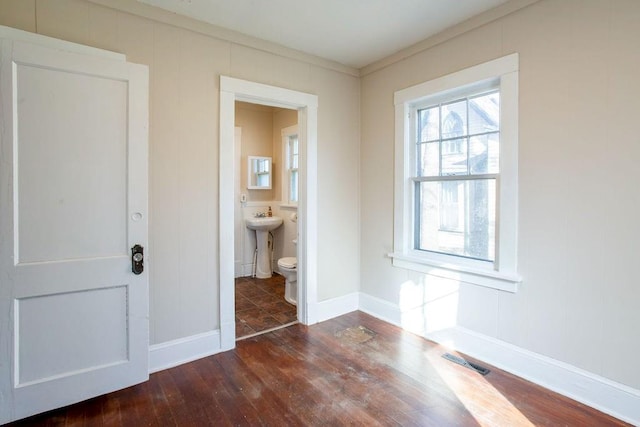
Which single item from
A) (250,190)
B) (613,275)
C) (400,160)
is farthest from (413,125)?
(250,190)

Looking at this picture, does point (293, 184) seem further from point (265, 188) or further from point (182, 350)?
point (182, 350)

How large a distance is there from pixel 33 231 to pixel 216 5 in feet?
6.26

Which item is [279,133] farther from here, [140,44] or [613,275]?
[613,275]

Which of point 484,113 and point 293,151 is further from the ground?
point 293,151

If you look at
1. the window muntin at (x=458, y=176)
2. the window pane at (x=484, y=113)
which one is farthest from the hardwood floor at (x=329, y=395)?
the window pane at (x=484, y=113)

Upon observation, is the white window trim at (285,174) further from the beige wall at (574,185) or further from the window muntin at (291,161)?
the beige wall at (574,185)

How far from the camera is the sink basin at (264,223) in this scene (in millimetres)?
4906

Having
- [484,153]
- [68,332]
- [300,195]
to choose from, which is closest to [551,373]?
[484,153]

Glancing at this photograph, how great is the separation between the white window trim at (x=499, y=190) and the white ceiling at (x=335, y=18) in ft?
1.38

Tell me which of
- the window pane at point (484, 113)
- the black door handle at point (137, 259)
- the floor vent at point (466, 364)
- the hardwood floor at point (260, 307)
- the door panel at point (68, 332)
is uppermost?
the window pane at point (484, 113)

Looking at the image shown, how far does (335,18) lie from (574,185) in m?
2.07

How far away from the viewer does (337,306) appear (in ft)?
11.8

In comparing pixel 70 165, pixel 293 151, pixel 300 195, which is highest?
pixel 293 151

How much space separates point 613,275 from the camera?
6.53ft
